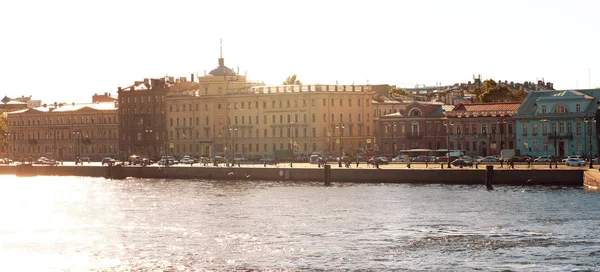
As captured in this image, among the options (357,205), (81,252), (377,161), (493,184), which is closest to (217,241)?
(81,252)

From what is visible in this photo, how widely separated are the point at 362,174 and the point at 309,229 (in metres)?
44.3

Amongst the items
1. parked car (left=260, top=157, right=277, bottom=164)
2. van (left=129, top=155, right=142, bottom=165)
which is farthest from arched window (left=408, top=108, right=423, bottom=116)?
van (left=129, top=155, right=142, bottom=165)

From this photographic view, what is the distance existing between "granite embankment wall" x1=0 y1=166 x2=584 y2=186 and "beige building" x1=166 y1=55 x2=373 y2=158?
17.1m

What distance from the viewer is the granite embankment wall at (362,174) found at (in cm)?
10325

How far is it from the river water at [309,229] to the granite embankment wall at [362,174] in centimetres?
328

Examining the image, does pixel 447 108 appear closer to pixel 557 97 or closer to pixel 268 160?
pixel 557 97

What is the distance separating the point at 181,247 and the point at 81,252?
5.40m

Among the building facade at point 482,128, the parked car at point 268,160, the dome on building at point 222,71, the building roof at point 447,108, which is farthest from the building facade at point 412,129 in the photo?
the dome on building at point 222,71

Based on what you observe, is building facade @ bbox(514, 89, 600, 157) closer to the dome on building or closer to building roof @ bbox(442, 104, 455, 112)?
building roof @ bbox(442, 104, 455, 112)

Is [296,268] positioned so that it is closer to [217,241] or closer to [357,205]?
[217,241]

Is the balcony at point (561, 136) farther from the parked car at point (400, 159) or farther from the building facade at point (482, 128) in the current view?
the parked car at point (400, 159)

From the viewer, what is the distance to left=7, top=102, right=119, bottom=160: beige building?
189250mm

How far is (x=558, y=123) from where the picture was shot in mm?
133000

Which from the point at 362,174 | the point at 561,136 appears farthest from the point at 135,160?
the point at 561,136
